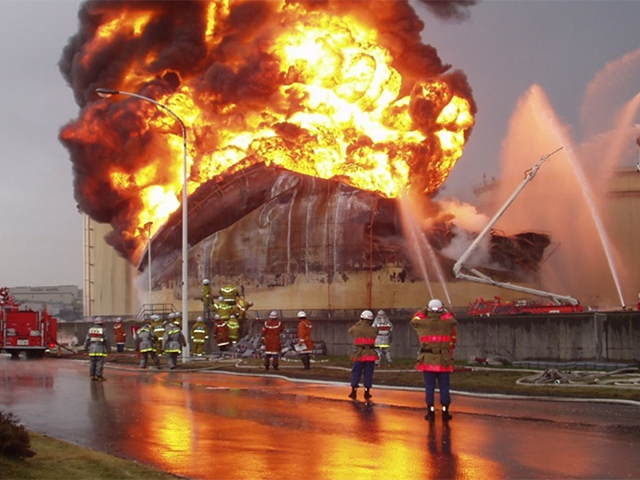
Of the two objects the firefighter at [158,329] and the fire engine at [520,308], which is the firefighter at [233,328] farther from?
the fire engine at [520,308]

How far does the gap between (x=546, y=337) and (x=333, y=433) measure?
40.1ft

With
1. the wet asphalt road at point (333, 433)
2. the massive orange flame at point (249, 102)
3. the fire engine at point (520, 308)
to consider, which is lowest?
the wet asphalt road at point (333, 433)

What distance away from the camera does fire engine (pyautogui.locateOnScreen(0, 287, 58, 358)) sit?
123 feet

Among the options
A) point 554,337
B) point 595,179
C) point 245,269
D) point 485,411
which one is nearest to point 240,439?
point 485,411

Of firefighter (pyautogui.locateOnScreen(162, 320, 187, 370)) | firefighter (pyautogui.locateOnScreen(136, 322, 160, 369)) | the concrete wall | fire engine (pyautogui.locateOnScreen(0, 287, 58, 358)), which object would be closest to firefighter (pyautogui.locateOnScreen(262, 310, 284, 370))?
firefighter (pyautogui.locateOnScreen(162, 320, 187, 370))

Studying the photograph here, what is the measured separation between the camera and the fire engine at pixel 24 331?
123ft

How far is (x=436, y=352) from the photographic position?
43.6ft

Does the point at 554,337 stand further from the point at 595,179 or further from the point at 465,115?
the point at 595,179

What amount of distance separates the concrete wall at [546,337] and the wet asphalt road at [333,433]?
5.98 metres

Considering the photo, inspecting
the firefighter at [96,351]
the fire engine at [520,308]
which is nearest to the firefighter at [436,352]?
the firefighter at [96,351]

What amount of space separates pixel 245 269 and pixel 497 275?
11.8m

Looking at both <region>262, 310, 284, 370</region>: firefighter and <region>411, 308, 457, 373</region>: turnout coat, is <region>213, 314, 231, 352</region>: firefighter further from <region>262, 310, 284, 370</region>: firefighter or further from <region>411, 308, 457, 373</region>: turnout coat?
<region>411, 308, 457, 373</region>: turnout coat

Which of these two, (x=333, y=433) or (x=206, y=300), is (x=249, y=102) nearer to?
(x=206, y=300)

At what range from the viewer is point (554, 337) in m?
22.7
